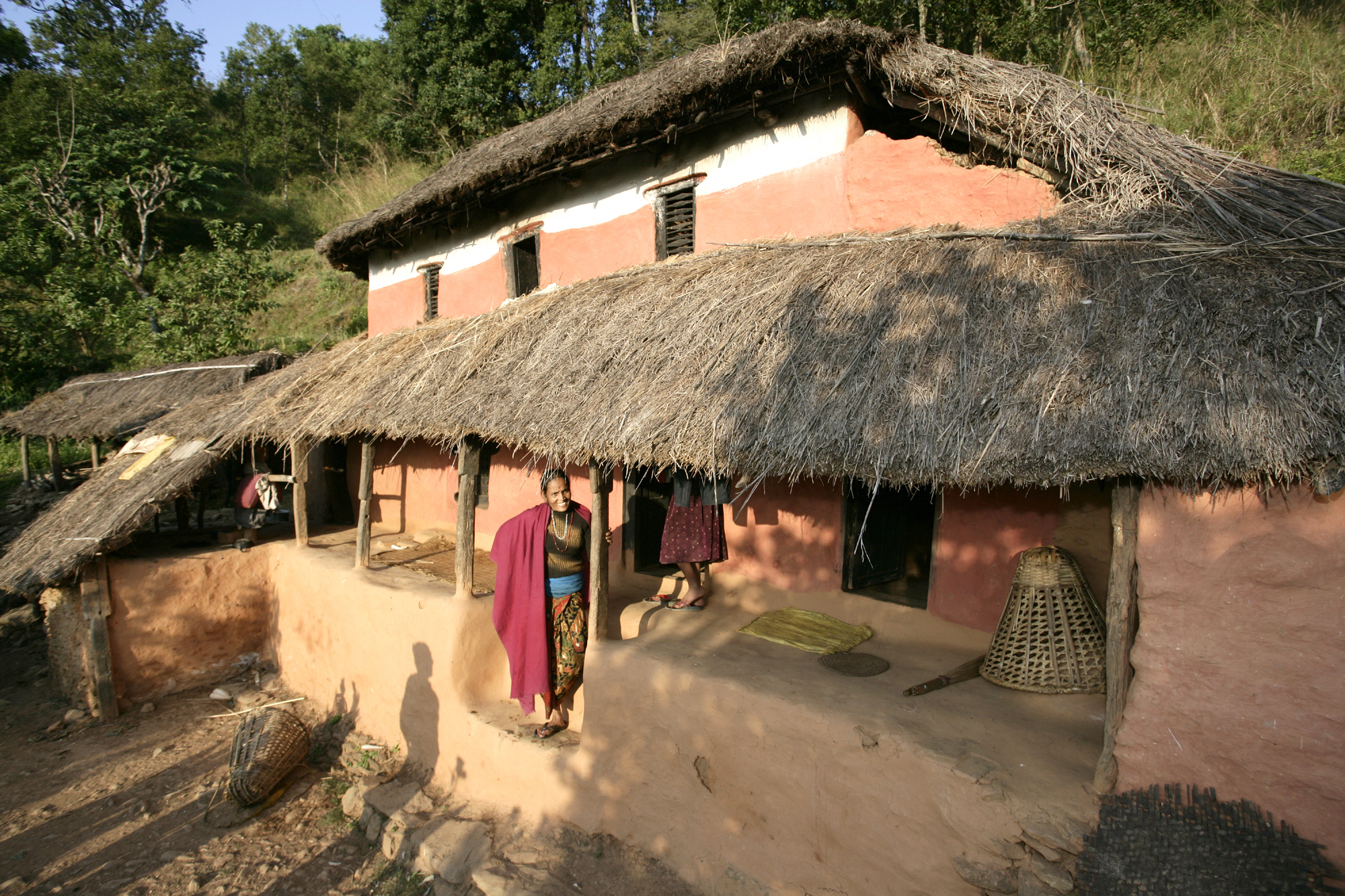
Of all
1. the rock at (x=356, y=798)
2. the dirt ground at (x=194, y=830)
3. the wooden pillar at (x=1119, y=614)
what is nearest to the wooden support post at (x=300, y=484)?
the dirt ground at (x=194, y=830)

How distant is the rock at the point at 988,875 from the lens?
3166mm

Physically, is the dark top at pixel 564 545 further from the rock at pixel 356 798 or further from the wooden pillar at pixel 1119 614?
the wooden pillar at pixel 1119 614

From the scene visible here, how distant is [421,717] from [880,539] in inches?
168

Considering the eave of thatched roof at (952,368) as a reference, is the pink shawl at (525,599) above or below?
below

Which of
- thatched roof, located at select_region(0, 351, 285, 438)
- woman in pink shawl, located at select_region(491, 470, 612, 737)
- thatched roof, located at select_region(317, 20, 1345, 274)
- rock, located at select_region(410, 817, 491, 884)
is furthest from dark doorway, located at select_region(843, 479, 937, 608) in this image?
thatched roof, located at select_region(0, 351, 285, 438)

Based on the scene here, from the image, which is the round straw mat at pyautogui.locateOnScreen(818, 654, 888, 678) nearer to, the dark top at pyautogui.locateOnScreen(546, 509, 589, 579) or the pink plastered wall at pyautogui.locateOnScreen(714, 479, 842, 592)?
the pink plastered wall at pyautogui.locateOnScreen(714, 479, 842, 592)

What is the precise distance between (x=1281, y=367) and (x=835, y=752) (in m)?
2.76

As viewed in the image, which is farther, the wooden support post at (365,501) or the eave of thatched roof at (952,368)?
the wooden support post at (365,501)

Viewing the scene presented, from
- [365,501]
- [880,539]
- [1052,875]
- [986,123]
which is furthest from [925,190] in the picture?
[365,501]

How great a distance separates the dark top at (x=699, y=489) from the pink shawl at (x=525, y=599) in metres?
0.82

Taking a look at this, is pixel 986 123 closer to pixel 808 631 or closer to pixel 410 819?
pixel 808 631

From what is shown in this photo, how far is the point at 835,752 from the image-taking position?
379cm

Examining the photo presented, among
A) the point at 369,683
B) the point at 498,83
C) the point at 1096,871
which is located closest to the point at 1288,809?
the point at 1096,871

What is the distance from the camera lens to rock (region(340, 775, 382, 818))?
5812 mm
